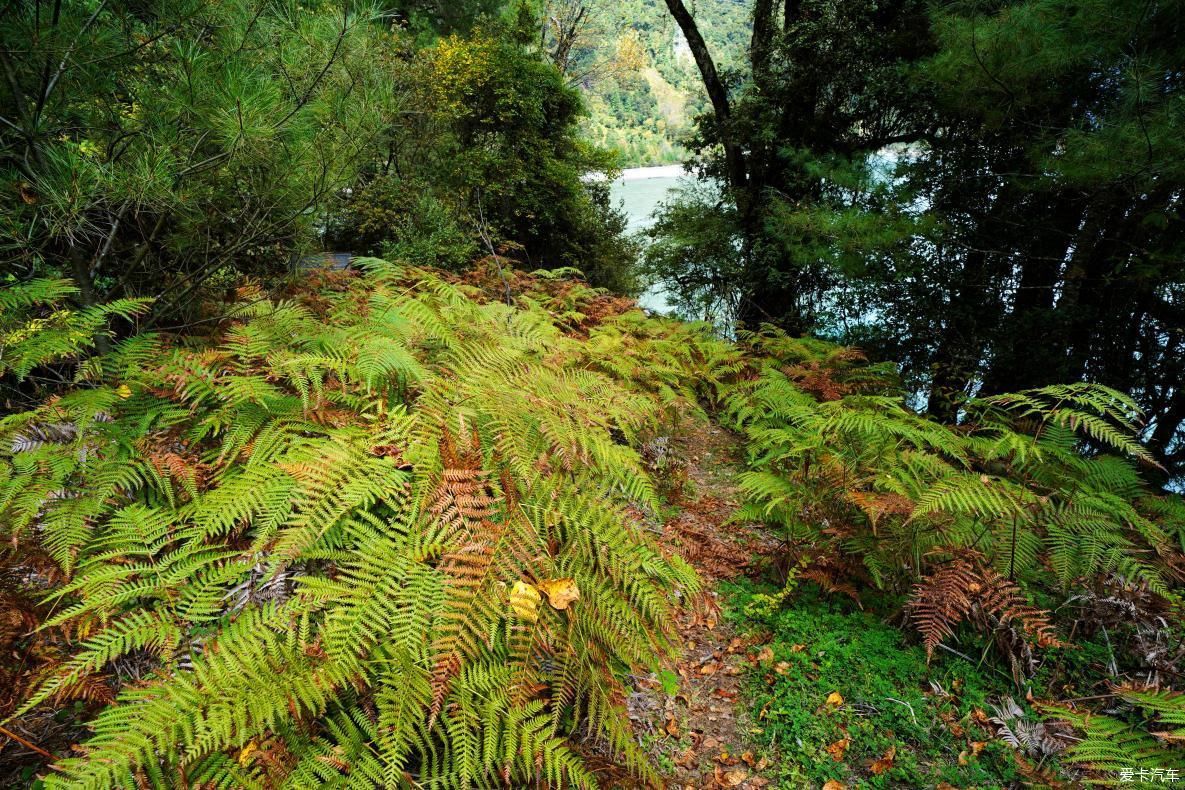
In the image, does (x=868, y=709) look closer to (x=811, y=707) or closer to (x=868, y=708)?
(x=868, y=708)

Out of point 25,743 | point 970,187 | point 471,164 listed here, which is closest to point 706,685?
point 25,743

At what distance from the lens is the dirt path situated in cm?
204

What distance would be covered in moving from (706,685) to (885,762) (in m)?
0.73

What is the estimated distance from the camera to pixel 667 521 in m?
3.36

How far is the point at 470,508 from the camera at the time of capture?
5.39 ft

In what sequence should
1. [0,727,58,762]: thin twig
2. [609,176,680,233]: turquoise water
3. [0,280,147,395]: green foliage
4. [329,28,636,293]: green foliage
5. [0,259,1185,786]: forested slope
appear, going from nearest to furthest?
1. [0,727,58,762]: thin twig
2. [0,259,1185,786]: forested slope
3. [0,280,147,395]: green foliage
4. [329,28,636,293]: green foliage
5. [609,176,680,233]: turquoise water

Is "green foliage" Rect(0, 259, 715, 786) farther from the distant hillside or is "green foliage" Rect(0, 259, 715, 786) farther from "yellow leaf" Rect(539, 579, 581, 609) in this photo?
the distant hillside

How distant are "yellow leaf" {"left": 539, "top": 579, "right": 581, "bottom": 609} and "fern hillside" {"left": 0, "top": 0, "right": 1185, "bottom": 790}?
3 centimetres

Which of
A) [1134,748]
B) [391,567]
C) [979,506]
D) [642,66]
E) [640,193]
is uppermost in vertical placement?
[642,66]

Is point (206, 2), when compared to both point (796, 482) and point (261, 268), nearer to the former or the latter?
point (261, 268)

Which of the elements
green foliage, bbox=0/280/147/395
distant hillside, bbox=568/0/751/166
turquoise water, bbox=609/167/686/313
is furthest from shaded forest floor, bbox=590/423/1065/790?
turquoise water, bbox=609/167/686/313

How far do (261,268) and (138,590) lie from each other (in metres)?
4.55

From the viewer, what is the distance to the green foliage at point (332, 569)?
1.30 meters

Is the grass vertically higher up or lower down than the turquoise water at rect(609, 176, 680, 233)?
lower down
